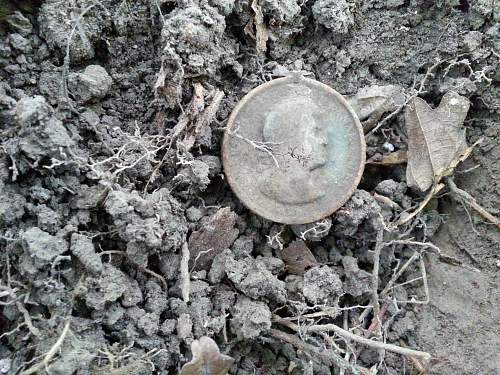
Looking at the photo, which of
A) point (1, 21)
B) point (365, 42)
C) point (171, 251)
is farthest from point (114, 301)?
point (365, 42)

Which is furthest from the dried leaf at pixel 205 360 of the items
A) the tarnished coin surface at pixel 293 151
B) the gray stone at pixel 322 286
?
the tarnished coin surface at pixel 293 151

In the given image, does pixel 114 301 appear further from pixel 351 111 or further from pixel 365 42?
pixel 365 42

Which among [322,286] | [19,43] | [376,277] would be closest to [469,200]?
[376,277]

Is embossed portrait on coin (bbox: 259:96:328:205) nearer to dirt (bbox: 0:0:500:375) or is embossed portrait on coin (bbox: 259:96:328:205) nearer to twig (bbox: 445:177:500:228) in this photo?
dirt (bbox: 0:0:500:375)

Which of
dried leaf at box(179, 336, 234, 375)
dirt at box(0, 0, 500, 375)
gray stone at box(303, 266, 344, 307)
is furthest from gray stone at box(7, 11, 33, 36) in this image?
gray stone at box(303, 266, 344, 307)

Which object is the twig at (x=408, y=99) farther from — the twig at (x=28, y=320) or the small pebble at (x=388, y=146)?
the twig at (x=28, y=320)

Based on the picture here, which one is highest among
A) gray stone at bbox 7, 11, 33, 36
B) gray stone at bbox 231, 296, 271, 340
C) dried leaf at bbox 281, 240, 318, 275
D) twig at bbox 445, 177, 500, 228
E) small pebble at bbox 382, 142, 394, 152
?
gray stone at bbox 7, 11, 33, 36
